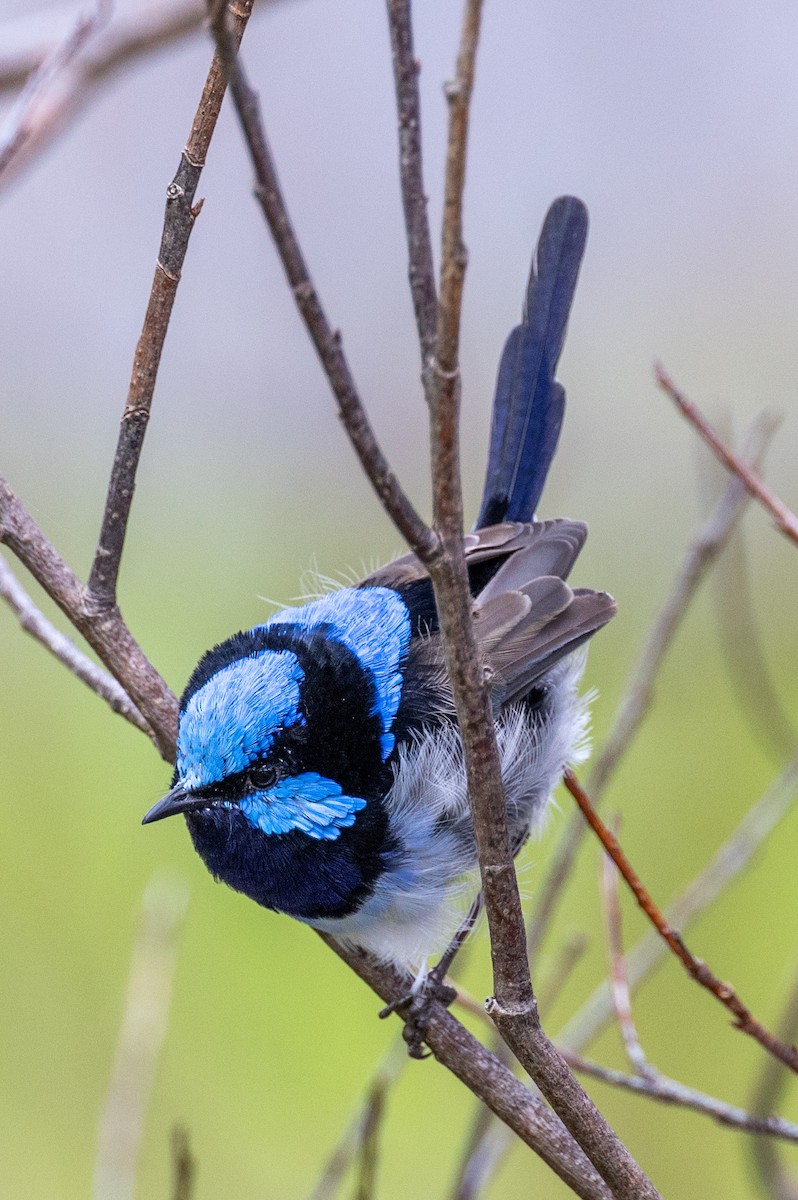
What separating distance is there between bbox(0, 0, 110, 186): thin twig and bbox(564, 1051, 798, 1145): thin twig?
1857 mm

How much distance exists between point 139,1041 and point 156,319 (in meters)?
1.50

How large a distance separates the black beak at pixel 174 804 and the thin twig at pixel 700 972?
691 mm

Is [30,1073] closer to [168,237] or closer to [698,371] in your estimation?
[168,237]

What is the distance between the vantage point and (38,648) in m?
5.26

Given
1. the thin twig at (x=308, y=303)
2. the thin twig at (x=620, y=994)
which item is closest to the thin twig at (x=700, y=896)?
the thin twig at (x=620, y=994)

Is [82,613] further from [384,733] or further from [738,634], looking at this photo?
[738,634]

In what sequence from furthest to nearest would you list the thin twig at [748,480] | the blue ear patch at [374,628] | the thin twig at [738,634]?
the thin twig at [738,634] → the blue ear patch at [374,628] → the thin twig at [748,480]

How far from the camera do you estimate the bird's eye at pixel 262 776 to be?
230cm

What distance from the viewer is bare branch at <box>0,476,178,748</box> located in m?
2.21

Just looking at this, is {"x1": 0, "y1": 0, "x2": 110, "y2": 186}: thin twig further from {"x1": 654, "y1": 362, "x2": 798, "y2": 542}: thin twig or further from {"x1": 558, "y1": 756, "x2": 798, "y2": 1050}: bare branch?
{"x1": 558, "y1": 756, "x2": 798, "y2": 1050}: bare branch

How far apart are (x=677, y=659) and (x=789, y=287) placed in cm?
243

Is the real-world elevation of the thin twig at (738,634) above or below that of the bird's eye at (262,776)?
below

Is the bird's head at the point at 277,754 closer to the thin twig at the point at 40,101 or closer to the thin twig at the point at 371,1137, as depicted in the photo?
the thin twig at the point at 371,1137

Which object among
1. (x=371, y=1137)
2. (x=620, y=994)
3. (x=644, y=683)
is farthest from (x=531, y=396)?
(x=371, y=1137)
